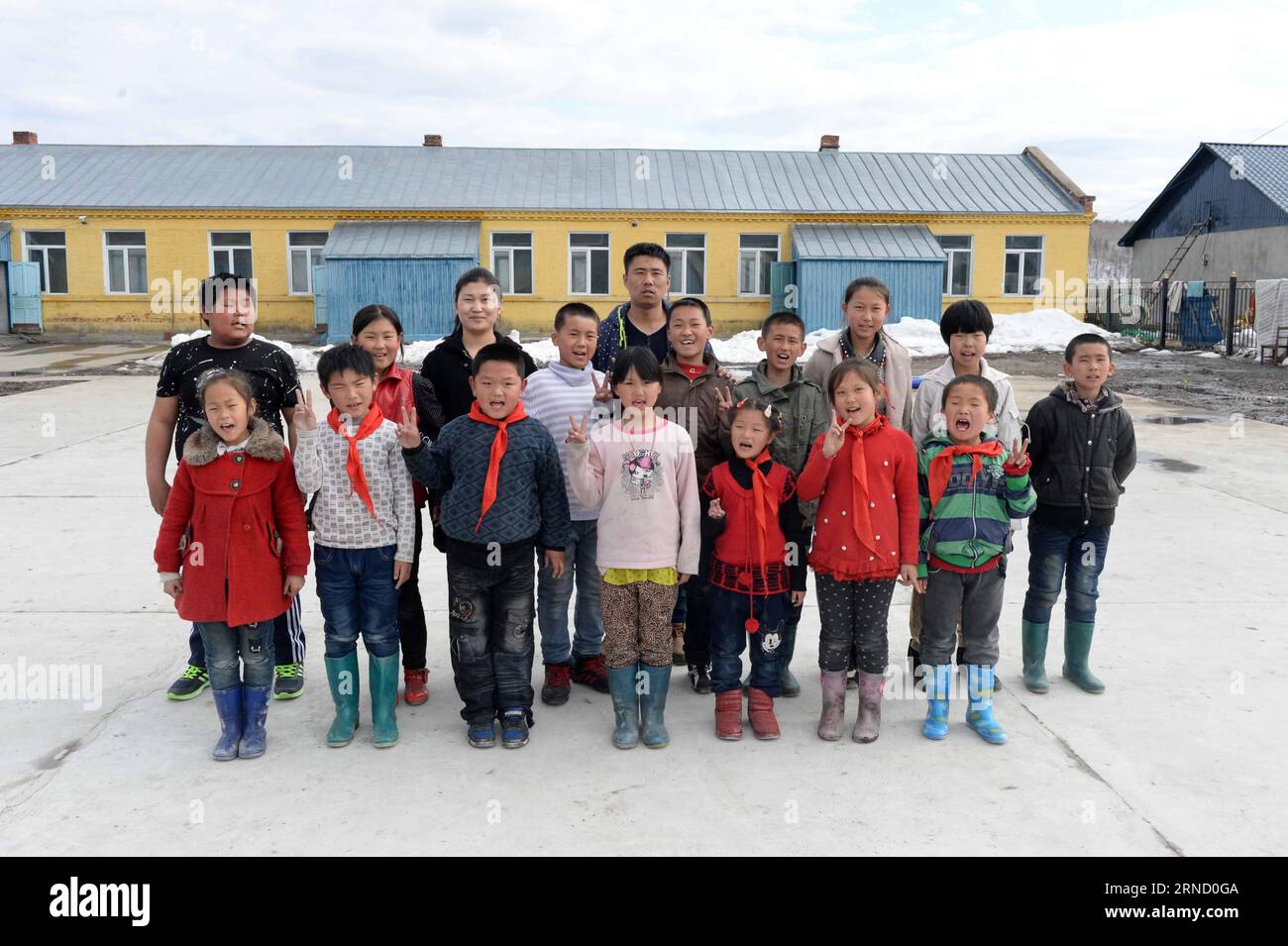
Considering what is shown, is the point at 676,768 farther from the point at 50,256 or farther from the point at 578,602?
the point at 50,256

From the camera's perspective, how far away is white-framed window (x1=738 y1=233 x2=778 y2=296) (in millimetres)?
26312

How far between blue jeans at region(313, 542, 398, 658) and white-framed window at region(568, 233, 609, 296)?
23.2 meters

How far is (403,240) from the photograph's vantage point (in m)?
25.2

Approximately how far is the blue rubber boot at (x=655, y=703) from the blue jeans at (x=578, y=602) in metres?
0.44

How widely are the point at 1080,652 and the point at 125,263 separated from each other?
2751cm

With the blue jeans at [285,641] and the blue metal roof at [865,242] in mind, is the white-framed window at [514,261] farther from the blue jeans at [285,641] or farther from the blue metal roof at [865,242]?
the blue jeans at [285,641]

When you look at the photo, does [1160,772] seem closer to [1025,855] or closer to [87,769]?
[1025,855]

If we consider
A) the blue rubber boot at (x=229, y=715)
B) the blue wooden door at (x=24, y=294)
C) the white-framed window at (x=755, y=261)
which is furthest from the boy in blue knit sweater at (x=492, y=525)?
the blue wooden door at (x=24, y=294)

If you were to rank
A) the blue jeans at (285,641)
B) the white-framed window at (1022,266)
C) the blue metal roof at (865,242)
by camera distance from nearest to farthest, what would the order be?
the blue jeans at (285,641), the blue metal roof at (865,242), the white-framed window at (1022,266)

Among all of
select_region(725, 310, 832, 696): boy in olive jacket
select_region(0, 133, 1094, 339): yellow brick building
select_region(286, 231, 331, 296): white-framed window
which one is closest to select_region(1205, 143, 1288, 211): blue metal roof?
select_region(0, 133, 1094, 339): yellow brick building

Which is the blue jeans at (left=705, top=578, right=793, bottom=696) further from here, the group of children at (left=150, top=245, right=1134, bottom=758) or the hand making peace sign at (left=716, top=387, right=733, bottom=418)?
the hand making peace sign at (left=716, top=387, right=733, bottom=418)

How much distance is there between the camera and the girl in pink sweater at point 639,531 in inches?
146

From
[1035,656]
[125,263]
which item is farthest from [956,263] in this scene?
[1035,656]

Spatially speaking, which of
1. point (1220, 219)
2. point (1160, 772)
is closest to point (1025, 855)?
point (1160, 772)
